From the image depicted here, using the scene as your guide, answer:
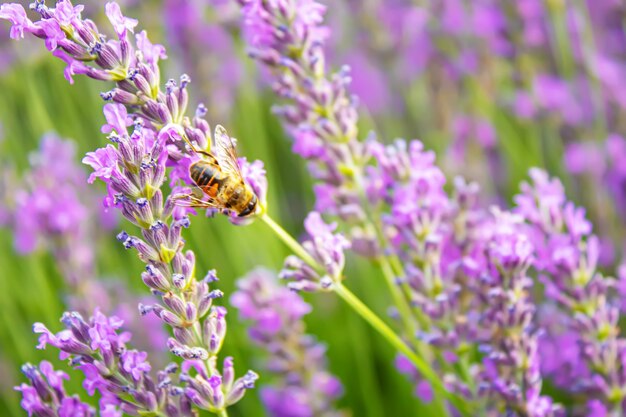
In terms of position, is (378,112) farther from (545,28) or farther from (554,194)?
(554,194)

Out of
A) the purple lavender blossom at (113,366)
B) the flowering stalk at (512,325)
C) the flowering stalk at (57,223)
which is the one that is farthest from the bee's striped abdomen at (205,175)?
the flowering stalk at (57,223)

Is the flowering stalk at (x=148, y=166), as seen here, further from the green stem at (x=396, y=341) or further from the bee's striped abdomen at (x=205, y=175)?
the green stem at (x=396, y=341)

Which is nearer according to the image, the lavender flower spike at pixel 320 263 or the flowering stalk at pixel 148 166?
the flowering stalk at pixel 148 166

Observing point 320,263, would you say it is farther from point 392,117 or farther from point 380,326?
point 392,117

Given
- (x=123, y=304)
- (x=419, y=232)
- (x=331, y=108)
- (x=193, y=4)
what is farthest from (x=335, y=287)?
(x=193, y=4)

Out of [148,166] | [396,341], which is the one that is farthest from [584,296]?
[148,166]

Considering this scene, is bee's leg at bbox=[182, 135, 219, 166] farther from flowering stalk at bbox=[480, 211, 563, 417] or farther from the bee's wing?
flowering stalk at bbox=[480, 211, 563, 417]

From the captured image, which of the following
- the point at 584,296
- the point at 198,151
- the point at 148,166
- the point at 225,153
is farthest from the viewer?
the point at 584,296
